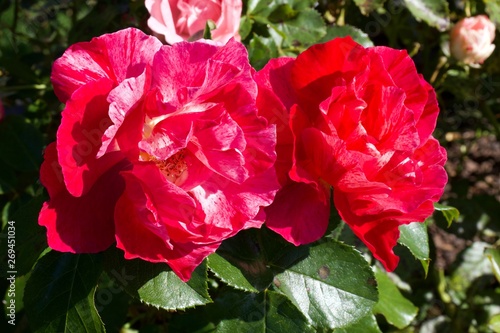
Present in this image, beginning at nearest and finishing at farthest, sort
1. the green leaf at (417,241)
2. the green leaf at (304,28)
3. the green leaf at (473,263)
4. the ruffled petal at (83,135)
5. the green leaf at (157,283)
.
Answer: the ruffled petal at (83,135), the green leaf at (157,283), the green leaf at (417,241), the green leaf at (304,28), the green leaf at (473,263)

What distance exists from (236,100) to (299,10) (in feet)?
1.83

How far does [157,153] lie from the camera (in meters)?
0.66

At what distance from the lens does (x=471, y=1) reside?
157 cm

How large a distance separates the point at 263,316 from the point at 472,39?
84cm

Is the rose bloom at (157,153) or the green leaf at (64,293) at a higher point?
the rose bloom at (157,153)

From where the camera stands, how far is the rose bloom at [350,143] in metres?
0.72

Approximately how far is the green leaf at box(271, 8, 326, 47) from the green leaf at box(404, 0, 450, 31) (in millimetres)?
321

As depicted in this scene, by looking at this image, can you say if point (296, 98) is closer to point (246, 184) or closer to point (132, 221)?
point (246, 184)

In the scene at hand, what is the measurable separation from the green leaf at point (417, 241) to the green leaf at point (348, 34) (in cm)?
45

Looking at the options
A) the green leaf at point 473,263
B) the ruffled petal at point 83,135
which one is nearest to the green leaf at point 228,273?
the ruffled petal at point 83,135

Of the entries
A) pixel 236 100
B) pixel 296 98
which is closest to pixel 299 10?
pixel 296 98

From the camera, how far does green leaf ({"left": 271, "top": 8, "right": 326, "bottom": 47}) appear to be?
1.15 metres

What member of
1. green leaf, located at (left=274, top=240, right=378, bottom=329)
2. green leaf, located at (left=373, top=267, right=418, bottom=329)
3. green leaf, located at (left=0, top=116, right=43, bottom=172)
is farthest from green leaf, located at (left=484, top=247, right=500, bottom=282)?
green leaf, located at (left=0, top=116, right=43, bottom=172)

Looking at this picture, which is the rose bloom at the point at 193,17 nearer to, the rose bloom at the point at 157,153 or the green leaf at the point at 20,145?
the rose bloom at the point at 157,153
